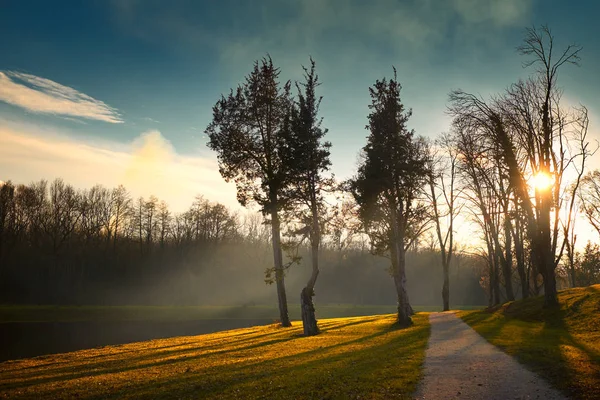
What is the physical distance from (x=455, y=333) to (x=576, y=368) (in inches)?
373

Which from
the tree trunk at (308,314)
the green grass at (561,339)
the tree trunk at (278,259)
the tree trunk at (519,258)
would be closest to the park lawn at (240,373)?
the green grass at (561,339)

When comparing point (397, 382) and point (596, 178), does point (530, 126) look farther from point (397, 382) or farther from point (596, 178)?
point (596, 178)

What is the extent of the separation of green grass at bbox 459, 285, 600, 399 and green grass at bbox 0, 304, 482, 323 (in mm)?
36703

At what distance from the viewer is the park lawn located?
29.2ft

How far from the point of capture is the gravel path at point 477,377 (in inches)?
312

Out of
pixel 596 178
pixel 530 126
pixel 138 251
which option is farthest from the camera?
pixel 138 251

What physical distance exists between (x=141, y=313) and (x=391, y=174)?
44.4m

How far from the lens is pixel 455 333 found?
18.4m

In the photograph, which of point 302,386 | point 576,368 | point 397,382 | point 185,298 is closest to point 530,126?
point 576,368

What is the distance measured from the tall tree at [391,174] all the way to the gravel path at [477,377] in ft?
38.6

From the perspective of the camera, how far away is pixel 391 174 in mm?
25391

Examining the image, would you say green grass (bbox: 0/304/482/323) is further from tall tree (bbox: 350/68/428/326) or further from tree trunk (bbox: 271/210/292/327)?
tall tree (bbox: 350/68/428/326)

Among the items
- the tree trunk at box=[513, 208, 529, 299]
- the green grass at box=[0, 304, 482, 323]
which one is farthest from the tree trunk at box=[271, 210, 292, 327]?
the green grass at box=[0, 304, 482, 323]

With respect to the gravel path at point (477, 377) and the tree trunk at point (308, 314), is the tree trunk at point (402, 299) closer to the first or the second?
Result: the tree trunk at point (308, 314)
